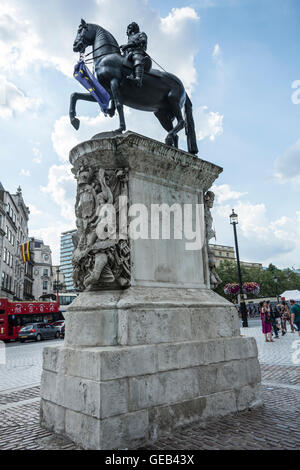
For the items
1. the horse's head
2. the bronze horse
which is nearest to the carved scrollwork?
the bronze horse

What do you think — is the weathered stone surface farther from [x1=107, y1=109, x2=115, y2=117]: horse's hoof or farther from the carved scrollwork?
[x1=107, y1=109, x2=115, y2=117]: horse's hoof

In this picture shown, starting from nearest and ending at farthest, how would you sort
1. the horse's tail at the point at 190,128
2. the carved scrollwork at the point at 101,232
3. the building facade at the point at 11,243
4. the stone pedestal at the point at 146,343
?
the stone pedestal at the point at 146,343, the carved scrollwork at the point at 101,232, the horse's tail at the point at 190,128, the building facade at the point at 11,243

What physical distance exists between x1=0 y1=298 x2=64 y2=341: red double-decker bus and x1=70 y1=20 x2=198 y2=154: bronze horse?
24.5 meters

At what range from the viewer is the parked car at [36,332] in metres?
25.0

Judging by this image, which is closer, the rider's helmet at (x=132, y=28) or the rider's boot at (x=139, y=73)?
the rider's boot at (x=139, y=73)

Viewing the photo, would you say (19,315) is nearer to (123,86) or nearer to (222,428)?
(123,86)

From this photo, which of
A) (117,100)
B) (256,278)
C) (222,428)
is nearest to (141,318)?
(222,428)

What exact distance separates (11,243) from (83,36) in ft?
161

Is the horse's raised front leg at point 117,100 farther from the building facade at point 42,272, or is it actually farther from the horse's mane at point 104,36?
the building facade at point 42,272

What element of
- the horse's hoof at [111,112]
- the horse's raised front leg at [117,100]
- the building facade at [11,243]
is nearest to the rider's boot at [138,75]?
the horse's raised front leg at [117,100]

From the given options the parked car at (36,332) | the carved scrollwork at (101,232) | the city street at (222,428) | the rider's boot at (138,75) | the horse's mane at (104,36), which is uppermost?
the horse's mane at (104,36)

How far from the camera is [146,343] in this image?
3.87 m
